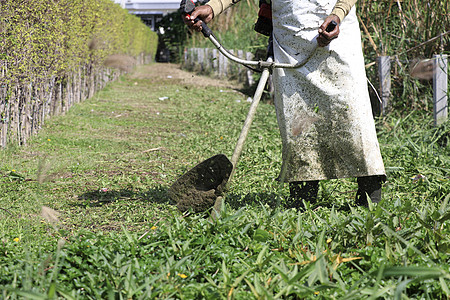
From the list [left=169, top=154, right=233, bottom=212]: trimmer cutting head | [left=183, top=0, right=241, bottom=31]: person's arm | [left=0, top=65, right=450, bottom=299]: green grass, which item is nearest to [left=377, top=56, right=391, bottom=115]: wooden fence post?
[left=0, top=65, right=450, bottom=299]: green grass

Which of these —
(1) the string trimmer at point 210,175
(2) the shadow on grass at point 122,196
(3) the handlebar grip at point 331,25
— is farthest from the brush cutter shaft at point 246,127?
(2) the shadow on grass at point 122,196

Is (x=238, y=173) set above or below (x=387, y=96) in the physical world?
below

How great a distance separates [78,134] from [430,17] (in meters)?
4.16

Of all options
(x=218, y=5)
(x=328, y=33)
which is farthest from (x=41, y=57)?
(x=328, y=33)

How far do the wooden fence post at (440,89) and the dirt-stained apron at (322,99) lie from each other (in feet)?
7.31

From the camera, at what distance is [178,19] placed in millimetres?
21359

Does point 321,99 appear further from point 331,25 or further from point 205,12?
point 205,12

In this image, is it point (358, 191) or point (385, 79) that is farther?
point (385, 79)

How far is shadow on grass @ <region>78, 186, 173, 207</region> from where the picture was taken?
3.18 metres

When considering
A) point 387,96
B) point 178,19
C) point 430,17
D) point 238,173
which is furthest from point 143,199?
point 178,19

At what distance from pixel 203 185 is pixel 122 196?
0.83 metres

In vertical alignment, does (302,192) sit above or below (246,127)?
below

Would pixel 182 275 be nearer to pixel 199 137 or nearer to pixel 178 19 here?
pixel 199 137

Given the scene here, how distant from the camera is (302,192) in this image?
3078 millimetres
